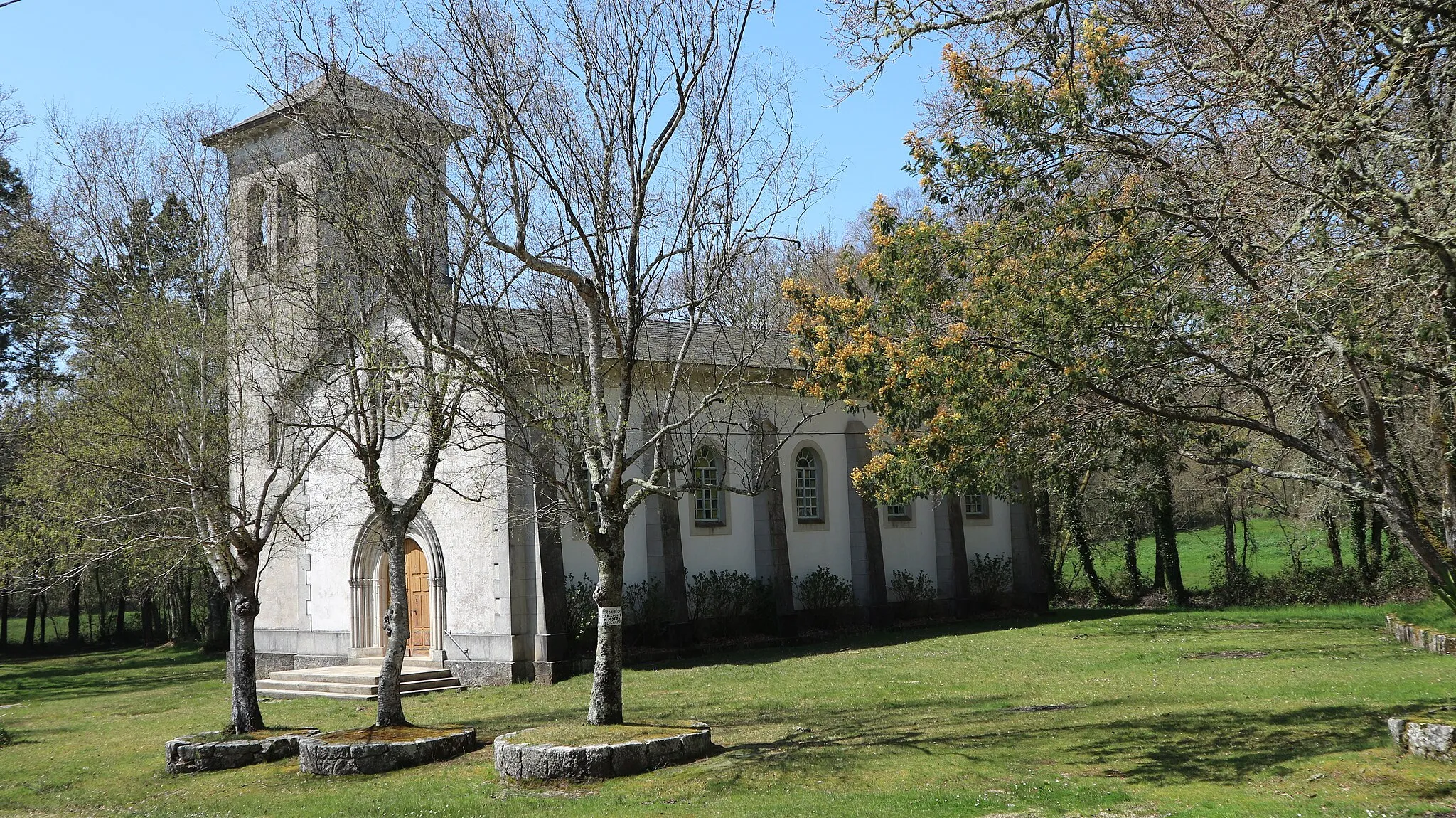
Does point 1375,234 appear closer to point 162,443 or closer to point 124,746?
point 162,443

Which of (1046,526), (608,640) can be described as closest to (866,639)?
(1046,526)

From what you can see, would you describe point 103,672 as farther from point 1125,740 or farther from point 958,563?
point 1125,740

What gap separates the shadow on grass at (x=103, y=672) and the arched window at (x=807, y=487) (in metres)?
15.0

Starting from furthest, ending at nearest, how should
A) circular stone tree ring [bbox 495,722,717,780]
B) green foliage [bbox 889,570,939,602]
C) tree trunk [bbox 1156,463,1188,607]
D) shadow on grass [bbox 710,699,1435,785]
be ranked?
tree trunk [bbox 1156,463,1188,607] → green foliage [bbox 889,570,939,602] → circular stone tree ring [bbox 495,722,717,780] → shadow on grass [bbox 710,699,1435,785]

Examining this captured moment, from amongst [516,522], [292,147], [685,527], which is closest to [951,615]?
[685,527]

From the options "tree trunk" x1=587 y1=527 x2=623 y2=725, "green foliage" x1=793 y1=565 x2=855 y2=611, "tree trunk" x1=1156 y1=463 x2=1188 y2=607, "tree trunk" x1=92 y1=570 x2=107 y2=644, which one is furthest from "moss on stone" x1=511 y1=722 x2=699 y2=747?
"tree trunk" x1=92 y1=570 x2=107 y2=644

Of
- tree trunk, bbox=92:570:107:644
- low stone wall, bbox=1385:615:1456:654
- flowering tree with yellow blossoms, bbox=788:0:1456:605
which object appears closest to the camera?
flowering tree with yellow blossoms, bbox=788:0:1456:605

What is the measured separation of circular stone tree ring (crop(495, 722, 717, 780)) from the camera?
435 inches

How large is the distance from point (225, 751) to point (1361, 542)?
2778cm

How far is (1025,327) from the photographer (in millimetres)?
11555

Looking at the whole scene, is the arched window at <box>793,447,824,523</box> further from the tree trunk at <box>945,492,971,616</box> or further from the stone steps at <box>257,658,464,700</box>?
the stone steps at <box>257,658,464,700</box>

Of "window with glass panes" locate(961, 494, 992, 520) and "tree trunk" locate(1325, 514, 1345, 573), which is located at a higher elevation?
"window with glass panes" locate(961, 494, 992, 520)

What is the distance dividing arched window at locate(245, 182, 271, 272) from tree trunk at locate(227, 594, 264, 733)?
4.82 metres

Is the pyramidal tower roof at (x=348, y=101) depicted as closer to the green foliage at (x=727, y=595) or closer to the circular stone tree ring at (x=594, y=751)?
the circular stone tree ring at (x=594, y=751)
